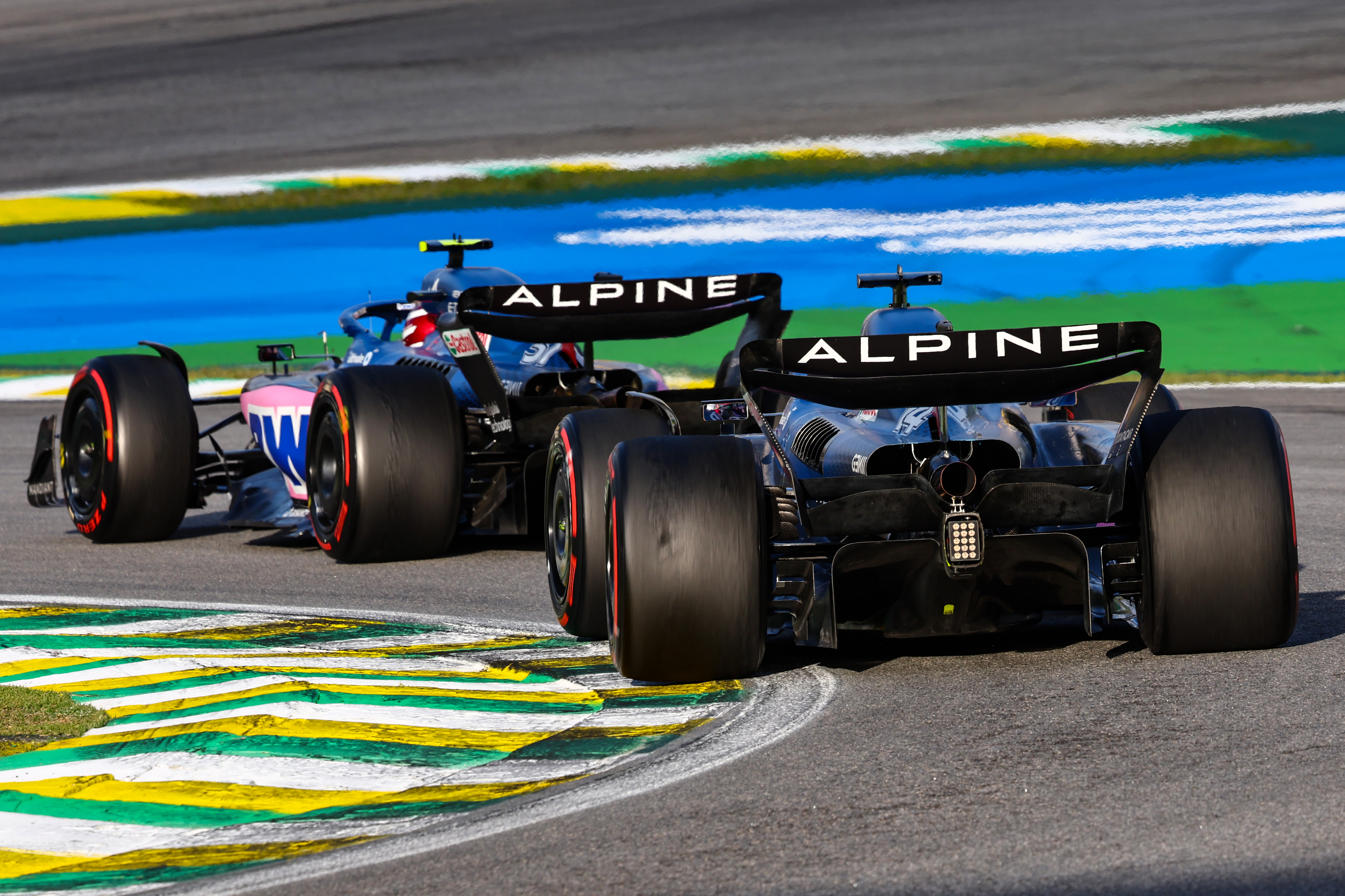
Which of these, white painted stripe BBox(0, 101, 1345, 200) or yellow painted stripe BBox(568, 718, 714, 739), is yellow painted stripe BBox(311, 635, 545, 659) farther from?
white painted stripe BBox(0, 101, 1345, 200)

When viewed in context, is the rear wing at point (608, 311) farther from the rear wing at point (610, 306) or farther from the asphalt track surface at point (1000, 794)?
the asphalt track surface at point (1000, 794)

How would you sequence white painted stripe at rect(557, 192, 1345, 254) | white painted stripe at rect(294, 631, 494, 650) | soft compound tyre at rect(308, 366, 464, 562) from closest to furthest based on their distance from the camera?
white painted stripe at rect(294, 631, 494, 650) → soft compound tyre at rect(308, 366, 464, 562) → white painted stripe at rect(557, 192, 1345, 254)

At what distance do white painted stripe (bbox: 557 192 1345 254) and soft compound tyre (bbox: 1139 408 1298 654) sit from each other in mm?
14198

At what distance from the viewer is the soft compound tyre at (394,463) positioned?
8797mm

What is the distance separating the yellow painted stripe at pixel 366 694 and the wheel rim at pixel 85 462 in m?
5.05

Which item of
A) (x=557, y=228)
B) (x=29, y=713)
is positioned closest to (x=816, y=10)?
(x=557, y=228)

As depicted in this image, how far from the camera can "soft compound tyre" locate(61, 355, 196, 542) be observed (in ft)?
33.6

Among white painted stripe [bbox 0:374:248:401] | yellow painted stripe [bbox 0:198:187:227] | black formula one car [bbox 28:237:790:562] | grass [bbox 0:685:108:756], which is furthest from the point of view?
yellow painted stripe [bbox 0:198:187:227]

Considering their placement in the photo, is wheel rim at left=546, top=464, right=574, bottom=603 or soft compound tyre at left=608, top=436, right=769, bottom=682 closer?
soft compound tyre at left=608, top=436, right=769, bottom=682

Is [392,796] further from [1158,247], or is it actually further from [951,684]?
[1158,247]

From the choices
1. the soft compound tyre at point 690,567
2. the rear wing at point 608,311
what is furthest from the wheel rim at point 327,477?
the soft compound tyre at point 690,567

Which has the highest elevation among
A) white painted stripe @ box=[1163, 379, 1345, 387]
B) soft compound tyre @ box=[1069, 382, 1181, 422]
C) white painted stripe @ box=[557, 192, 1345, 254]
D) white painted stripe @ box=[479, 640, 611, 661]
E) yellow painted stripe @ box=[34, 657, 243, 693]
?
white painted stripe @ box=[557, 192, 1345, 254]

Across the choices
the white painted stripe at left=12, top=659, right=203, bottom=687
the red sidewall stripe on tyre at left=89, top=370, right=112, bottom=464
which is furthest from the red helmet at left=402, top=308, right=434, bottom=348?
the white painted stripe at left=12, top=659, right=203, bottom=687

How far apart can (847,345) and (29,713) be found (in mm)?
2742
